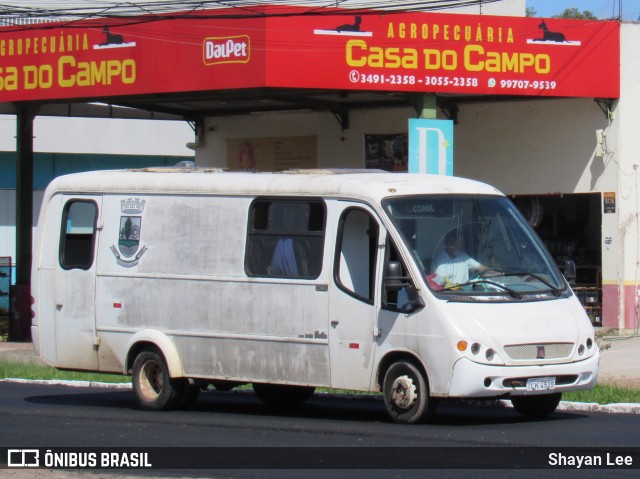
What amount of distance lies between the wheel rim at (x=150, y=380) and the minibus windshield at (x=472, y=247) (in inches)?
138

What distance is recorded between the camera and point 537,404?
1253cm

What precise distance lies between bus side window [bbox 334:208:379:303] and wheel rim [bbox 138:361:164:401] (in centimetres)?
268

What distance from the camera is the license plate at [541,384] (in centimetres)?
1152

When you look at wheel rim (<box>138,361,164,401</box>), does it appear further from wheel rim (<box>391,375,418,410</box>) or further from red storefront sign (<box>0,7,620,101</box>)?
red storefront sign (<box>0,7,620,101</box>)

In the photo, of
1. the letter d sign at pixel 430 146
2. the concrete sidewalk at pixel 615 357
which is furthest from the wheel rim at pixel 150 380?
the letter d sign at pixel 430 146

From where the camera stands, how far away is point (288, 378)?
1276cm

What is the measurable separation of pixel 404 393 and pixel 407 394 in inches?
2.1

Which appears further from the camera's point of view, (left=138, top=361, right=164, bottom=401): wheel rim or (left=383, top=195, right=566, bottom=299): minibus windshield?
(left=138, top=361, right=164, bottom=401): wheel rim

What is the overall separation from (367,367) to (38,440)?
3.19 m

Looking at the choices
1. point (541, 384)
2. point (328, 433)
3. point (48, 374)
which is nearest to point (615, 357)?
point (541, 384)

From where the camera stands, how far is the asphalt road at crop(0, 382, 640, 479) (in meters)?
9.52

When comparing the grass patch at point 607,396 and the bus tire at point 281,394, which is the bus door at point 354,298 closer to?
the bus tire at point 281,394

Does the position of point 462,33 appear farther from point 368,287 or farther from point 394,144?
point 368,287

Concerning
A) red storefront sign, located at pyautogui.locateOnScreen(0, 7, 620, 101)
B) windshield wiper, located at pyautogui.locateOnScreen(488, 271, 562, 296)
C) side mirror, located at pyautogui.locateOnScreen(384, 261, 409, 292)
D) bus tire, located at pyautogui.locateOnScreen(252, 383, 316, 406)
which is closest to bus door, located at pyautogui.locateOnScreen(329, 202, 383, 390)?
side mirror, located at pyautogui.locateOnScreen(384, 261, 409, 292)
